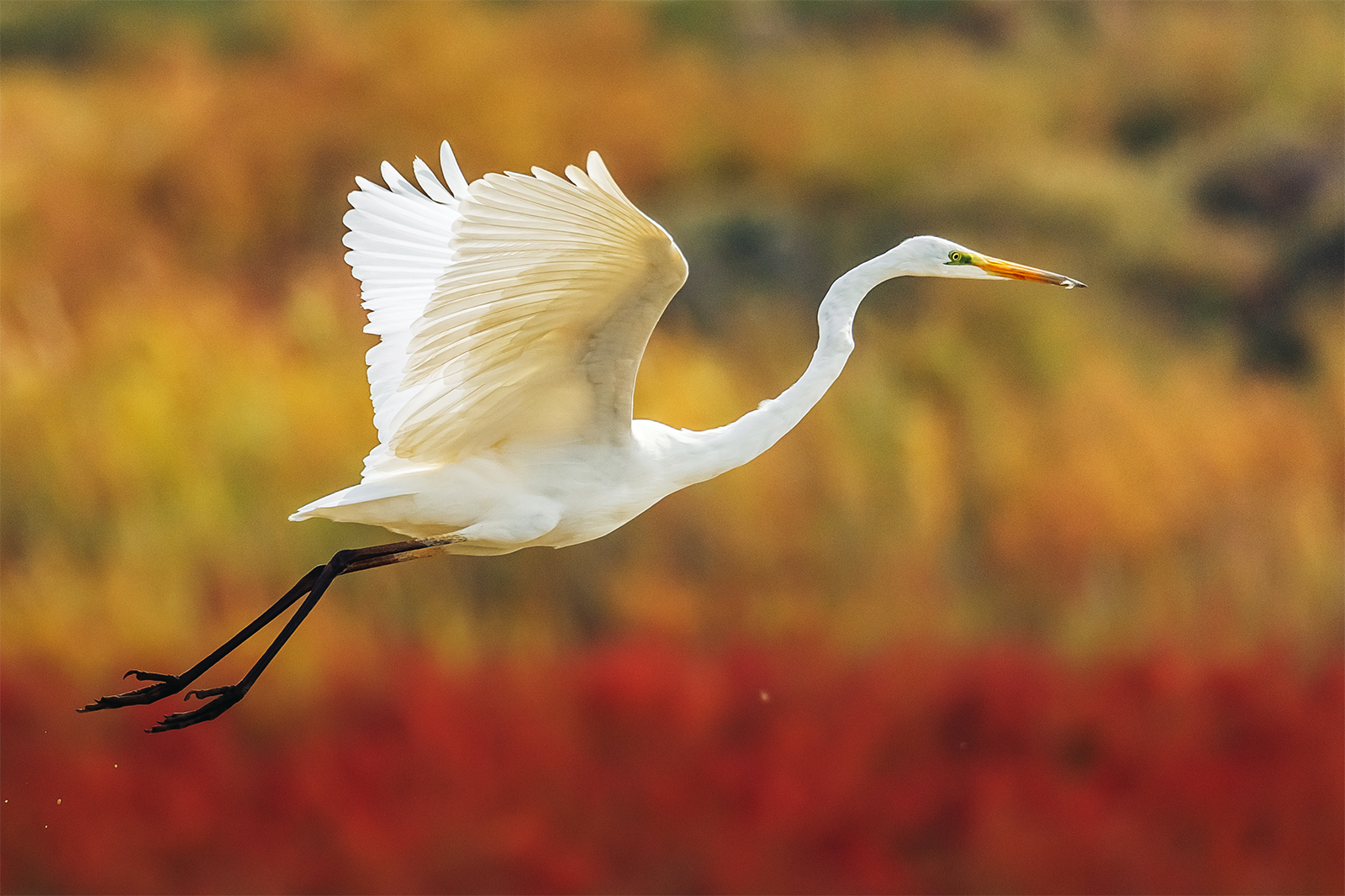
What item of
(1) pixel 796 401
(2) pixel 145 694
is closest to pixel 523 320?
(1) pixel 796 401

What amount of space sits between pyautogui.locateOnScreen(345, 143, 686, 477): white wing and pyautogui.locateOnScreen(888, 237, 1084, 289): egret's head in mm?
616

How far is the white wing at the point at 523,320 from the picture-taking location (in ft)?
9.19

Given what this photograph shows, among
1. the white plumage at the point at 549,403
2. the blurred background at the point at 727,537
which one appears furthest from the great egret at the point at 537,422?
the blurred background at the point at 727,537

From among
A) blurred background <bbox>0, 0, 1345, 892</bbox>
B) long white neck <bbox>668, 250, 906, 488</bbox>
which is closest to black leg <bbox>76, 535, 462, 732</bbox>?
long white neck <bbox>668, 250, 906, 488</bbox>

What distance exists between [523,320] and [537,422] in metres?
0.36

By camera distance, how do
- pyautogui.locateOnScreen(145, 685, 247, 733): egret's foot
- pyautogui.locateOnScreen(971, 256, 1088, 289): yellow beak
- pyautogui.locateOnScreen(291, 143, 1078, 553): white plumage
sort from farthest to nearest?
pyautogui.locateOnScreen(971, 256, 1088, 289): yellow beak < pyautogui.locateOnScreen(145, 685, 247, 733): egret's foot < pyautogui.locateOnScreen(291, 143, 1078, 553): white plumage

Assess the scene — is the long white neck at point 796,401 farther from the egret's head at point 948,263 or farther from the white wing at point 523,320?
the white wing at point 523,320

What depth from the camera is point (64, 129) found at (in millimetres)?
9797

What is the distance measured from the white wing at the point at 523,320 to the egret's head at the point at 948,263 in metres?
0.62

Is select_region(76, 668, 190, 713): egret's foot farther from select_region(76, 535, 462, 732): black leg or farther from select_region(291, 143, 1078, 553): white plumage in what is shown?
select_region(291, 143, 1078, 553): white plumage

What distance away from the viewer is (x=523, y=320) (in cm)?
309

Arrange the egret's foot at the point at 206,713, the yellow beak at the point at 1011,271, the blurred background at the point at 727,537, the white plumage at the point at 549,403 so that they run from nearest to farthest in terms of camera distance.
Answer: the white plumage at the point at 549,403 → the egret's foot at the point at 206,713 → the yellow beak at the point at 1011,271 → the blurred background at the point at 727,537

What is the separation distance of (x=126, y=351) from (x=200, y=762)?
78.2 inches

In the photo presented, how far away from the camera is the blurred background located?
754 cm
